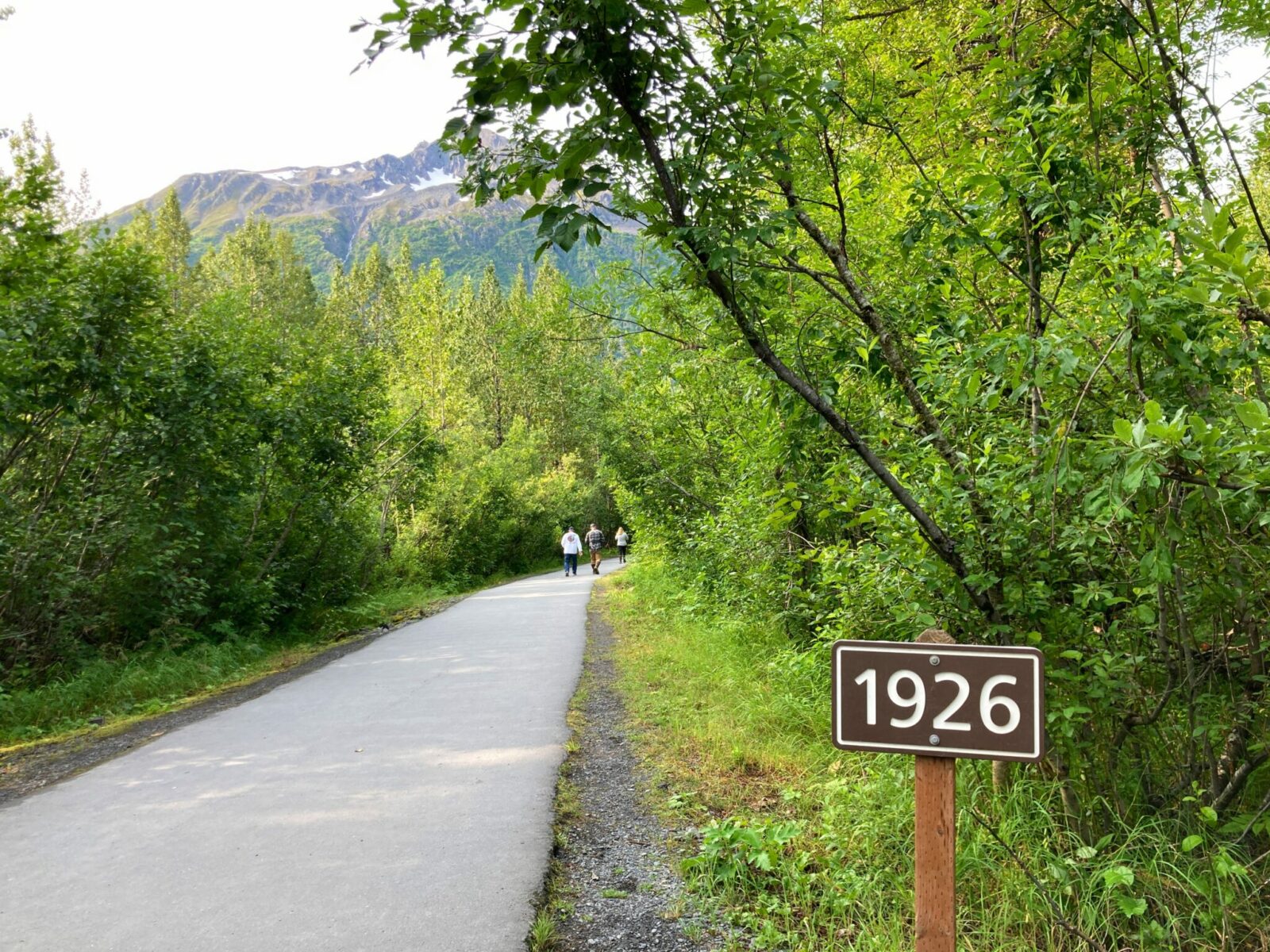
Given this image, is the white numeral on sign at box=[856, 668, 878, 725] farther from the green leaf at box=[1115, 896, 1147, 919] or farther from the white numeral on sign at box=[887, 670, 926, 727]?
the green leaf at box=[1115, 896, 1147, 919]

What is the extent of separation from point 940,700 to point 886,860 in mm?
2271

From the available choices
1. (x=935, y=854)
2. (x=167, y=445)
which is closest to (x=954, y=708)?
(x=935, y=854)

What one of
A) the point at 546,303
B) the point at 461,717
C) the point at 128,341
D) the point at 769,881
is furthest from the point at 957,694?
the point at 128,341

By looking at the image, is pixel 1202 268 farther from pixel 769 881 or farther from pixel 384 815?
pixel 384 815

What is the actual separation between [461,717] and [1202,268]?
675 centimetres

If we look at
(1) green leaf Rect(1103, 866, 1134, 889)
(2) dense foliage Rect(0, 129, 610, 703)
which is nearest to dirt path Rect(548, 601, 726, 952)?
(1) green leaf Rect(1103, 866, 1134, 889)

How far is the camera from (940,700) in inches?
81.4

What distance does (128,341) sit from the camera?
30.0 feet

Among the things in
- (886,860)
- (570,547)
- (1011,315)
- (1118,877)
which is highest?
(1011,315)

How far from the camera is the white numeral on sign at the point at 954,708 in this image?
6.71ft

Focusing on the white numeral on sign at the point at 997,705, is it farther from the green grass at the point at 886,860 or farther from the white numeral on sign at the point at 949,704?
the green grass at the point at 886,860

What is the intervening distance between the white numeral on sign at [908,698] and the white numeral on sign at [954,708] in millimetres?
47

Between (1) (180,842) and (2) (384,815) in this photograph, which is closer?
(1) (180,842)

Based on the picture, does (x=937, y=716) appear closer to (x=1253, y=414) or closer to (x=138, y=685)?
(x=1253, y=414)
